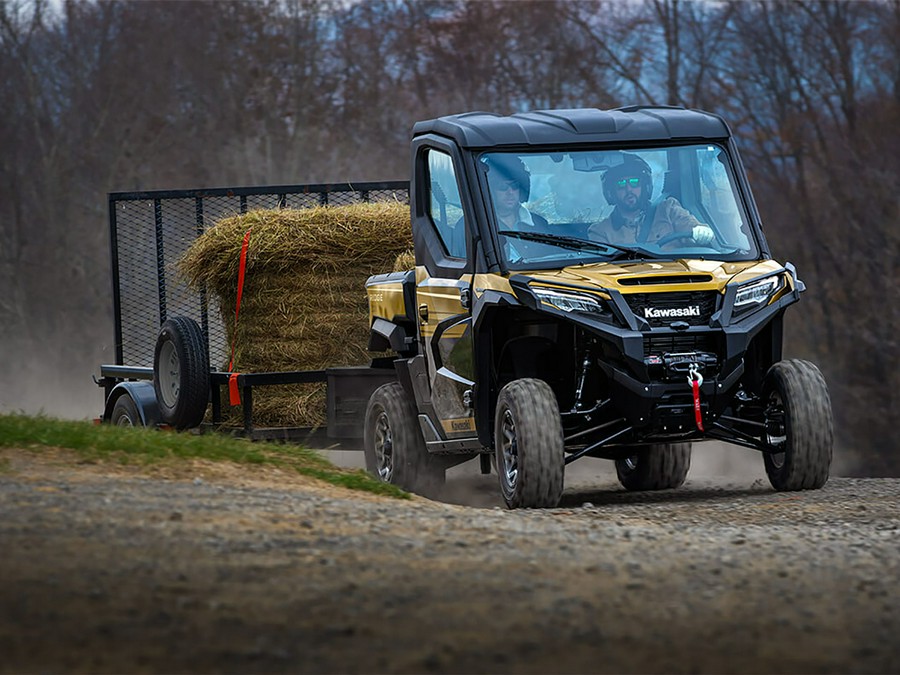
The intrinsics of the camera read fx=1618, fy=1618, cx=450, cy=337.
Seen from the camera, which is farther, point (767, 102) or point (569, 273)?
point (767, 102)

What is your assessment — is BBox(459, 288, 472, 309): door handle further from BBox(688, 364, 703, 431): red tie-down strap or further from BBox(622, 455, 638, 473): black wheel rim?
BBox(622, 455, 638, 473): black wheel rim

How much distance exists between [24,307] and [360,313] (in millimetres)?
24989

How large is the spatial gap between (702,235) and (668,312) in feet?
3.41

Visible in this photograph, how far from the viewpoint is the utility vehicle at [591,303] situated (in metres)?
9.94

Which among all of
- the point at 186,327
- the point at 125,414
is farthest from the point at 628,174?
the point at 125,414

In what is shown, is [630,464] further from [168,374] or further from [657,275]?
[168,374]

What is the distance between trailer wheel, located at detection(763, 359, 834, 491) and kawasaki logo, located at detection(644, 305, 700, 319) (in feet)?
2.56

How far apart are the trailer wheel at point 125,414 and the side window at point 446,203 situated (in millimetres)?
4330

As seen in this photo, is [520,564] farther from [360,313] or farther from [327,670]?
[360,313]

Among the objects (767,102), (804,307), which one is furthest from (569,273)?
(767,102)

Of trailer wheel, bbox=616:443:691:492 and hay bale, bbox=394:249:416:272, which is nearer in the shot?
trailer wheel, bbox=616:443:691:492

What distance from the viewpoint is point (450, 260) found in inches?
435

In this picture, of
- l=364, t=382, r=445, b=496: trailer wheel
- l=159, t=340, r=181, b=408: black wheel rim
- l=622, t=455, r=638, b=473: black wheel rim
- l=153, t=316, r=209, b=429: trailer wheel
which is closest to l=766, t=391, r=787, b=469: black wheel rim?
l=622, t=455, r=638, b=473: black wheel rim

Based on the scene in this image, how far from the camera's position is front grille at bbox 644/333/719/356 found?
32.7ft
